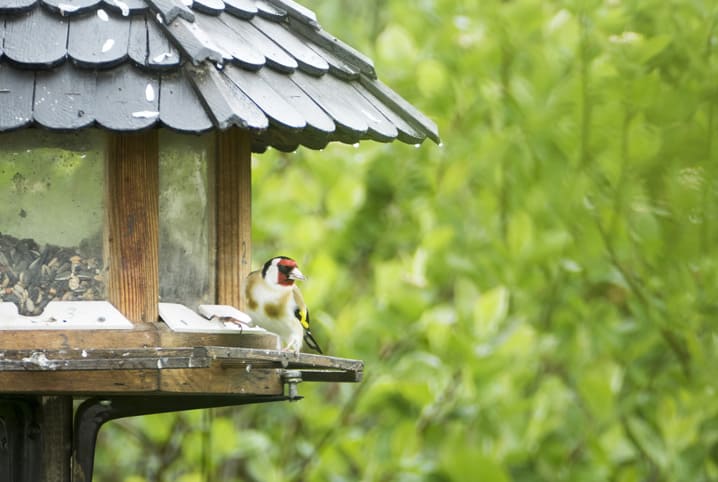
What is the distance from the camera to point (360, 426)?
539 centimetres

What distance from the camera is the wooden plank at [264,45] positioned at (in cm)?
242

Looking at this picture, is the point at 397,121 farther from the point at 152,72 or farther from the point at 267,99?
the point at 152,72

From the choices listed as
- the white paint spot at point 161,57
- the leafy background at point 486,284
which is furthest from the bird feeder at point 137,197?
the leafy background at point 486,284

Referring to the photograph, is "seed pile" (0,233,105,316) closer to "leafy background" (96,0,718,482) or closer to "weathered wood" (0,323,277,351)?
"weathered wood" (0,323,277,351)

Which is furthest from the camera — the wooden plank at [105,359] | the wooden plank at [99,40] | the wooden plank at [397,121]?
the wooden plank at [397,121]

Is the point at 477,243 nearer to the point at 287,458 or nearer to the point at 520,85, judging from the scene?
the point at 520,85

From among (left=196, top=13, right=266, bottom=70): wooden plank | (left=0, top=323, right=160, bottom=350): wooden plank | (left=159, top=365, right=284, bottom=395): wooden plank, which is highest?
(left=196, top=13, right=266, bottom=70): wooden plank

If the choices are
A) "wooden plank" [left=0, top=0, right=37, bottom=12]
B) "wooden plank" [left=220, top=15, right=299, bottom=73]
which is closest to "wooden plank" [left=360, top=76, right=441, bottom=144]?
"wooden plank" [left=220, top=15, right=299, bottom=73]

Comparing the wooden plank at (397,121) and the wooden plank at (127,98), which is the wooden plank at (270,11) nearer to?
the wooden plank at (397,121)

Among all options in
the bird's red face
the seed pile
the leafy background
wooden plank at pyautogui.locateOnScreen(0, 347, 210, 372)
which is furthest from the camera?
the leafy background

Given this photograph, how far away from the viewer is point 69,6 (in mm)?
2240

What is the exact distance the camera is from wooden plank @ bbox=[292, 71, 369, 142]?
Result: 2.43 meters

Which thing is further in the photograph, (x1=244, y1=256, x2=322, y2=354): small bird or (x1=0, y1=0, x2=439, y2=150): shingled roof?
(x1=244, y1=256, x2=322, y2=354): small bird

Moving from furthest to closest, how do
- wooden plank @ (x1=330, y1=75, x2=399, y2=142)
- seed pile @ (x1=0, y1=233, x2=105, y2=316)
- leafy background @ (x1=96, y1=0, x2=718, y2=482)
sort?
leafy background @ (x1=96, y1=0, x2=718, y2=482), wooden plank @ (x1=330, y1=75, x2=399, y2=142), seed pile @ (x1=0, y1=233, x2=105, y2=316)
